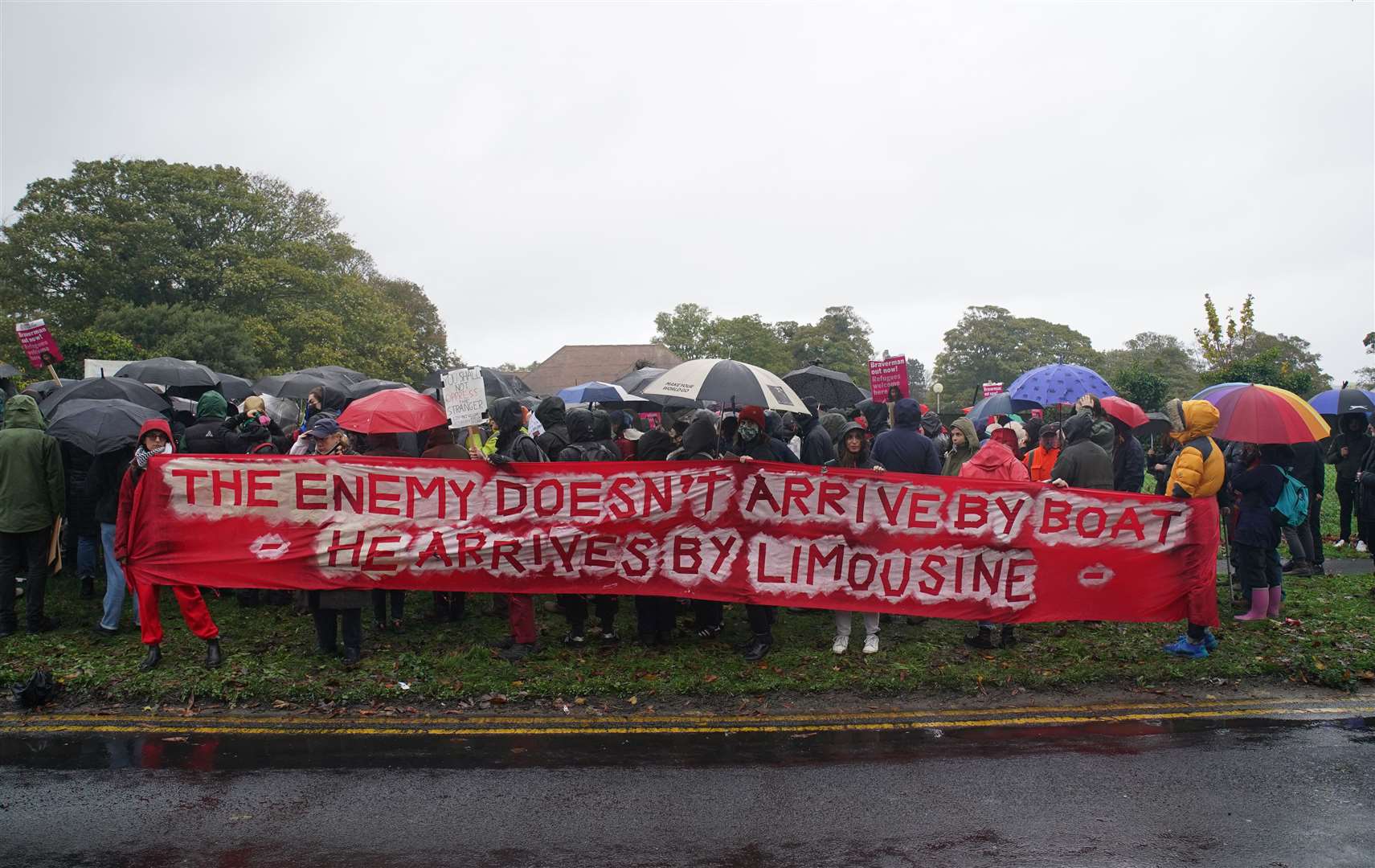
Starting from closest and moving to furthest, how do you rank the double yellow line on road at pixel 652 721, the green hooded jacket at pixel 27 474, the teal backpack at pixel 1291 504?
the double yellow line on road at pixel 652 721, the green hooded jacket at pixel 27 474, the teal backpack at pixel 1291 504

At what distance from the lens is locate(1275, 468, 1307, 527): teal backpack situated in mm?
8266

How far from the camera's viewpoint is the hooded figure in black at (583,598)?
770cm

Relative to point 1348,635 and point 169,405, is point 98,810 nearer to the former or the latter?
point 169,405

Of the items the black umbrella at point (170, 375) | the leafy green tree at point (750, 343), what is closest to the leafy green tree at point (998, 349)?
the leafy green tree at point (750, 343)

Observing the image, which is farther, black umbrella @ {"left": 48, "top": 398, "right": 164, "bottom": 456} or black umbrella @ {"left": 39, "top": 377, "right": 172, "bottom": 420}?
black umbrella @ {"left": 39, "top": 377, "right": 172, "bottom": 420}

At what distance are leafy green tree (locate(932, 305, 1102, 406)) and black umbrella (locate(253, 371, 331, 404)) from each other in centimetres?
8489

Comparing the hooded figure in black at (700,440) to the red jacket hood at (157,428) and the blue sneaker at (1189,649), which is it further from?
the red jacket hood at (157,428)

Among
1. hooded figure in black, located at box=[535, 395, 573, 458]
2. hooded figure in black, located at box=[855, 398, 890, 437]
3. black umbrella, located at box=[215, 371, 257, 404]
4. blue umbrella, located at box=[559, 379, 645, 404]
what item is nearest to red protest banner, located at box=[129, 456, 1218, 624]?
hooded figure in black, located at box=[535, 395, 573, 458]

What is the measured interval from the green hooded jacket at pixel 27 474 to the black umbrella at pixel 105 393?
197cm

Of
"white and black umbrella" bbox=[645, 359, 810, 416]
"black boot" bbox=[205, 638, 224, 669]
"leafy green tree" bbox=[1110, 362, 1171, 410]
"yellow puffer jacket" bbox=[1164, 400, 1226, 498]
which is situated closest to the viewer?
"black boot" bbox=[205, 638, 224, 669]

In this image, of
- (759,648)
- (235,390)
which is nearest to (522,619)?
(759,648)

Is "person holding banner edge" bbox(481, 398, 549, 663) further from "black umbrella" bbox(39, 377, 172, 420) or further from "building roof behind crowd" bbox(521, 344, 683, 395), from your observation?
"building roof behind crowd" bbox(521, 344, 683, 395)

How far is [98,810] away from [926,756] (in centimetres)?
454

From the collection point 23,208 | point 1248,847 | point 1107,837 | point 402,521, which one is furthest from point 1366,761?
point 23,208
